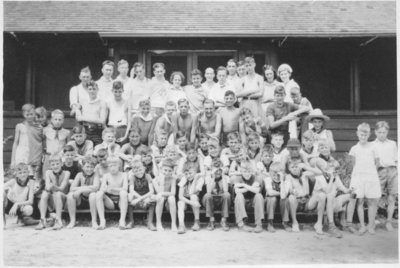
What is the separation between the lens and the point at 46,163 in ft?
16.0

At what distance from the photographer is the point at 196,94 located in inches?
229

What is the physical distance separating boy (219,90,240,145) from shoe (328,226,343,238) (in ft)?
5.16

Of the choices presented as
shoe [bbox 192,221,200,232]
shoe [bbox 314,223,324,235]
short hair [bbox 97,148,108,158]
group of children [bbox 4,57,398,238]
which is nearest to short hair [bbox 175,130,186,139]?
group of children [bbox 4,57,398,238]

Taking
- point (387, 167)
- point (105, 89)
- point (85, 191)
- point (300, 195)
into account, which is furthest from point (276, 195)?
point (105, 89)

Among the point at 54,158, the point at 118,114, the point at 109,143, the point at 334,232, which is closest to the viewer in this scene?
the point at 334,232

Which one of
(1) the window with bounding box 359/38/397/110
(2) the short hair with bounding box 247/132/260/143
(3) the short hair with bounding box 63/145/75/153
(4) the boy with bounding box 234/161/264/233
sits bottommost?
(4) the boy with bounding box 234/161/264/233

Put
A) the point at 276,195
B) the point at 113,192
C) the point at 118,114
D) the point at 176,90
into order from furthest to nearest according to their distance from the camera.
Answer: the point at 176,90 < the point at 118,114 < the point at 113,192 < the point at 276,195

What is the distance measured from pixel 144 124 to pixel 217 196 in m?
1.35

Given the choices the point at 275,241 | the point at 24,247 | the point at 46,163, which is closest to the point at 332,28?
the point at 275,241

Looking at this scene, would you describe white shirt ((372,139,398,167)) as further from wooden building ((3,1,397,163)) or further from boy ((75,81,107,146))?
boy ((75,81,107,146))

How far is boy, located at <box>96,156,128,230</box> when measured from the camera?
14.6 feet

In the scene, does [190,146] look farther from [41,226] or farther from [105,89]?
[41,226]

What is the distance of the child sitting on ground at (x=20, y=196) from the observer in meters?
4.53

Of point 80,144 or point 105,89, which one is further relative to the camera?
point 105,89
